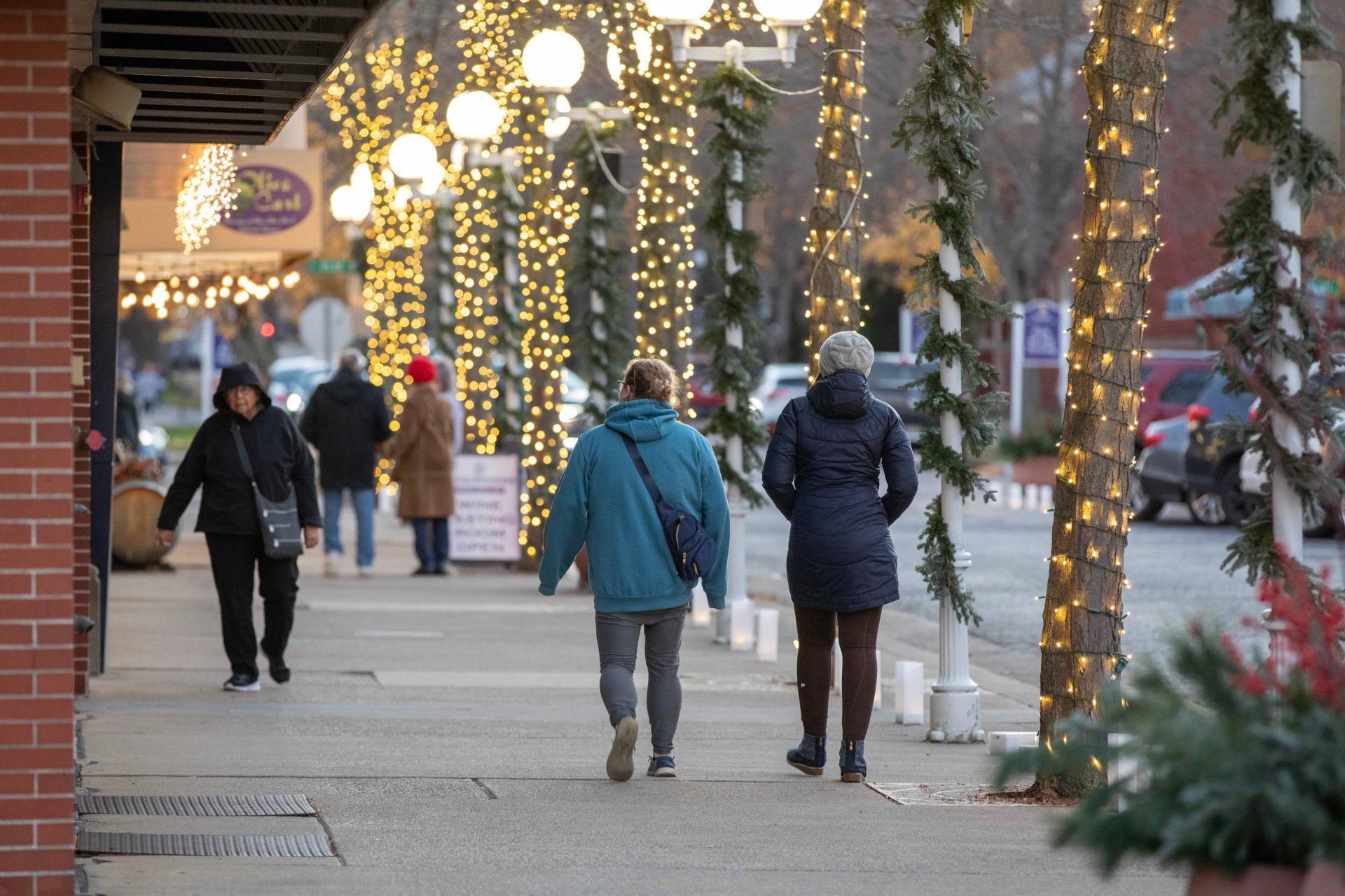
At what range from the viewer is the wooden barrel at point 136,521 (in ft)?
57.9

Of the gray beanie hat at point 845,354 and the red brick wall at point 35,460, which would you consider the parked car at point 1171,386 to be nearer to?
the gray beanie hat at point 845,354

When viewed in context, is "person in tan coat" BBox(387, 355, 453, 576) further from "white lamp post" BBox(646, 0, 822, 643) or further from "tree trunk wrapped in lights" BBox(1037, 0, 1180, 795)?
"tree trunk wrapped in lights" BBox(1037, 0, 1180, 795)

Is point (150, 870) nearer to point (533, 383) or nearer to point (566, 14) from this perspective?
point (566, 14)

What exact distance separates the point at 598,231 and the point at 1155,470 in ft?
28.6

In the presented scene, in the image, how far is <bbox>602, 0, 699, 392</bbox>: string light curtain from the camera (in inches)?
631

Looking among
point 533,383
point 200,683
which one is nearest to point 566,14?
point 533,383

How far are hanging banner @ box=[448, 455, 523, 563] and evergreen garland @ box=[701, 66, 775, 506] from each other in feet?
16.9

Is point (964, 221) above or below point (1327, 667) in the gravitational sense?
above

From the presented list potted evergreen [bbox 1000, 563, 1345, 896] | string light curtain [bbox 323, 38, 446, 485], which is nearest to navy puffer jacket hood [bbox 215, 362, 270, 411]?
potted evergreen [bbox 1000, 563, 1345, 896]

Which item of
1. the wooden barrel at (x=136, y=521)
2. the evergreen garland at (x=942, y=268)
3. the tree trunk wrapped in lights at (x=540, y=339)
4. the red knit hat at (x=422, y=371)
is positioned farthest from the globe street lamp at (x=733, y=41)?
the wooden barrel at (x=136, y=521)

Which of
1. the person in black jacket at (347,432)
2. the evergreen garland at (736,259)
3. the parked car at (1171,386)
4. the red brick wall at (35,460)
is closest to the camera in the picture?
the red brick wall at (35,460)

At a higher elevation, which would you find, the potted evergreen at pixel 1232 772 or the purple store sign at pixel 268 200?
the purple store sign at pixel 268 200

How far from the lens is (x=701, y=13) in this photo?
1259 cm

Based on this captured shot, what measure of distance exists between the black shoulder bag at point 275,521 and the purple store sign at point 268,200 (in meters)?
8.54
